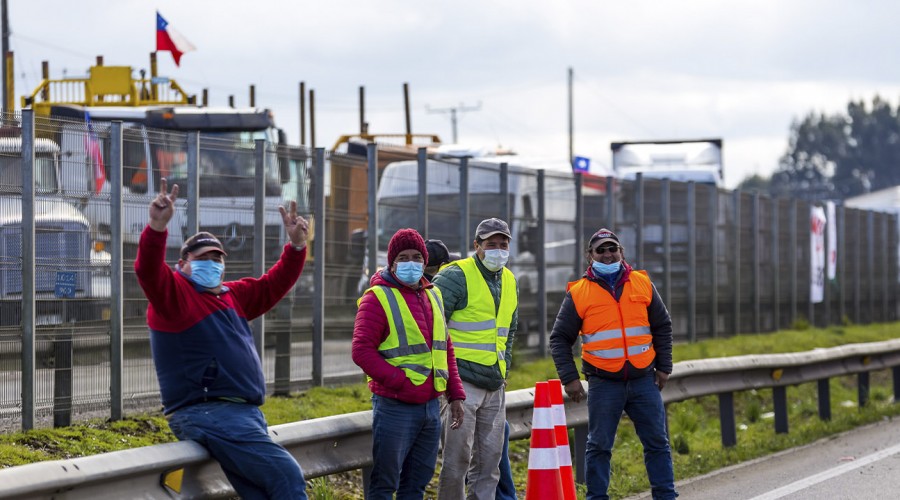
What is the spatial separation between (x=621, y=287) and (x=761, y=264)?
1713cm

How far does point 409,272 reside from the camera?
24.5 ft

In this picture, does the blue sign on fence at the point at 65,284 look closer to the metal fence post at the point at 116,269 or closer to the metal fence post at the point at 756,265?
the metal fence post at the point at 116,269

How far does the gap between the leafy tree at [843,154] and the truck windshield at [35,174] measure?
13227cm

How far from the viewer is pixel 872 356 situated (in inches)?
627

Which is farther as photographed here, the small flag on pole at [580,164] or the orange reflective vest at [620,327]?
the small flag on pole at [580,164]

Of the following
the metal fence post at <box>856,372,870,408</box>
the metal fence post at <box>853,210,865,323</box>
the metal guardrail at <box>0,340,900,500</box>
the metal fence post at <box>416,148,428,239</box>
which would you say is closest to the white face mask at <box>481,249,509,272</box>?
the metal guardrail at <box>0,340,900,500</box>

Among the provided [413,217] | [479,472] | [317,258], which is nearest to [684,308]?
[413,217]

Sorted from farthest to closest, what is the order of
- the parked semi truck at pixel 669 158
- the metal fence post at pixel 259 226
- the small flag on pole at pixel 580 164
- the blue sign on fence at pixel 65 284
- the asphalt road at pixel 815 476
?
the parked semi truck at pixel 669 158, the small flag on pole at pixel 580 164, the metal fence post at pixel 259 226, the blue sign on fence at pixel 65 284, the asphalt road at pixel 815 476

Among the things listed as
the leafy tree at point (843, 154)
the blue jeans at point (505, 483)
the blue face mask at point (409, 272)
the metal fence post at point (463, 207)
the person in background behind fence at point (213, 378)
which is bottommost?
the blue jeans at point (505, 483)

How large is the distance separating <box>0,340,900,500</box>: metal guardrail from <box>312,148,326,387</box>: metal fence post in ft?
11.7

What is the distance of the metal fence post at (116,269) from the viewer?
11070 mm

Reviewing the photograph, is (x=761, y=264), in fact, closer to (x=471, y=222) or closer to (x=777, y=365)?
(x=471, y=222)

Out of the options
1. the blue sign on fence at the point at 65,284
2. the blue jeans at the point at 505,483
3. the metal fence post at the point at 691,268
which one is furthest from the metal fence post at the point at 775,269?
the blue jeans at the point at 505,483

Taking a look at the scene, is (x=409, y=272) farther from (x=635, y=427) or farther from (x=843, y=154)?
(x=843, y=154)
